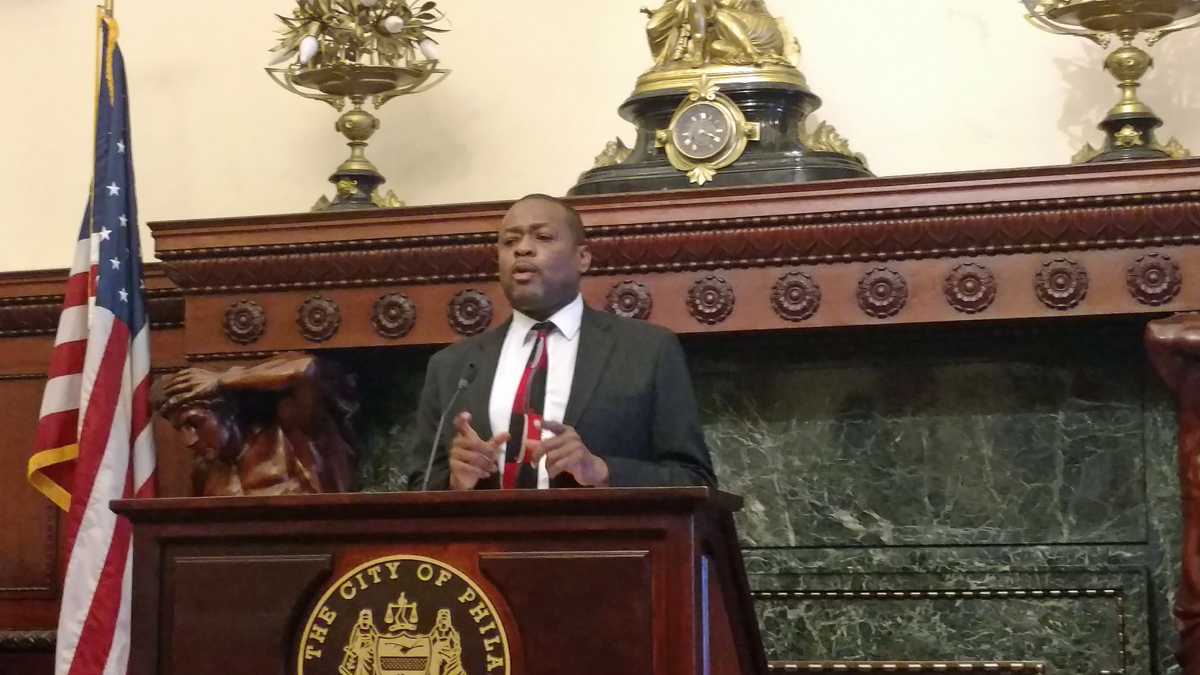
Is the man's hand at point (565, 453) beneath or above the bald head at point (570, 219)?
beneath

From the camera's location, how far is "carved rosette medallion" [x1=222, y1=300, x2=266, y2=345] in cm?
525

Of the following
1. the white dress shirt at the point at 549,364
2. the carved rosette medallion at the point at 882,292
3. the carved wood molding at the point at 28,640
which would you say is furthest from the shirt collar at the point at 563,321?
the carved wood molding at the point at 28,640

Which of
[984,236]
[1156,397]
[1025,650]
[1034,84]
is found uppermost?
[1034,84]

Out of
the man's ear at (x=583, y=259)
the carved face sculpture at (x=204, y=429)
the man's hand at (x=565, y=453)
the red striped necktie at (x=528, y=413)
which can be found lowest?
the man's hand at (x=565, y=453)

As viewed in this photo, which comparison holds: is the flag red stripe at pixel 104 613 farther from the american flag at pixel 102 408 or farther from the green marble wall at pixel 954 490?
the green marble wall at pixel 954 490

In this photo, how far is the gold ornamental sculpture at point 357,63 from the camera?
5.50 m

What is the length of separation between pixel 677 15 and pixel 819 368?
1.17 metres

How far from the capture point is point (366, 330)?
5188 millimetres

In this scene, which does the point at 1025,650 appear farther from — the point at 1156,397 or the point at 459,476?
the point at 459,476

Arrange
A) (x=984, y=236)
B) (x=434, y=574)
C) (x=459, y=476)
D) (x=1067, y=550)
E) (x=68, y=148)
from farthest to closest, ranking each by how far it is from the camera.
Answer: (x=68, y=148)
(x=1067, y=550)
(x=984, y=236)
(x=459, y=476)
(x=434, y=574)

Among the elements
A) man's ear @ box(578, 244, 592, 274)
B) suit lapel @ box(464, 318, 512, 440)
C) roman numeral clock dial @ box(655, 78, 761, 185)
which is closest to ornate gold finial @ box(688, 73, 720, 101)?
roman numeral clock dial @ box(655, 78, 761, 185)

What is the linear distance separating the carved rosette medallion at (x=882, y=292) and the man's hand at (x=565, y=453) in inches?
68.3

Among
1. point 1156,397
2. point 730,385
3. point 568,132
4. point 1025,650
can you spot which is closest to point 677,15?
point 568,132

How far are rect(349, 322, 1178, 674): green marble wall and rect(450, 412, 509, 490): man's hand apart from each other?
1.96 metres
